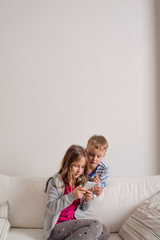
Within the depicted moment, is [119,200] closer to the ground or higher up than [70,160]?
closer to the ground

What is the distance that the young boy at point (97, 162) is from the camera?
6.44ft

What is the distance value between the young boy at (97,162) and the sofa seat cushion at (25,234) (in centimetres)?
47

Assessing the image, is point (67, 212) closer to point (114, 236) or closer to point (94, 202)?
point (94, 202)

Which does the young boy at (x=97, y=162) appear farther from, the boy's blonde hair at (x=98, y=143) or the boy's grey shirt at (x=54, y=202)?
the boy's grey shirt at (x=54, y=202)

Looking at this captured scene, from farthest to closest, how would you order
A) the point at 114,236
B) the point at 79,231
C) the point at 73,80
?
the point at 73,80 < the point at 114,236 < the point at 79,231

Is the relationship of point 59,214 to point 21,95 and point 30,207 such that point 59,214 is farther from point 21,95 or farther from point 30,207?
point 21,95

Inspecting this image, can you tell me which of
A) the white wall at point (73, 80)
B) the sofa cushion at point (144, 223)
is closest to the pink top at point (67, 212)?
the sofa cushion at point (144, 223)

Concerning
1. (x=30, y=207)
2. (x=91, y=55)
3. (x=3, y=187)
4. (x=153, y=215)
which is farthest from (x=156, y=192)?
(x=91, y=55)

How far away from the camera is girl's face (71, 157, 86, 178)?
1792 mm

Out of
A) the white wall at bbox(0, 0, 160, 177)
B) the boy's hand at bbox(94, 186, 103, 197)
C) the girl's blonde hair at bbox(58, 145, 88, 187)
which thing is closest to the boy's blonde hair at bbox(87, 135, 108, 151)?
the girl's blonde hair at bbox(58, 145, 88, 187)

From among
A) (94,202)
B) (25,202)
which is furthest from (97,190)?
(25,202)

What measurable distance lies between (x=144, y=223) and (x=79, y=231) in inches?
16.7

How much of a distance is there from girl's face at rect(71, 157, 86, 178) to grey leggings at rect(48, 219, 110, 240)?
32 cm

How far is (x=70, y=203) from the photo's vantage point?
1735 mm
